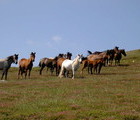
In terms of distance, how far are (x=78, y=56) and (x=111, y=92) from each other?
560 inches

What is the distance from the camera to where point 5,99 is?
1888 cm

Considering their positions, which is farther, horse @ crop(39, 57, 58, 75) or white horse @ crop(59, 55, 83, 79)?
horse @ crop(39, 57, 58, 75)

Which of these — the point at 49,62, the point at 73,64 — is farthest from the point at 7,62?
the point at 49,62

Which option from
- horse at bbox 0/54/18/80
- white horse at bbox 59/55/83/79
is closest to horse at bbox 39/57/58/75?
white horse at bbox 59/55/83/79

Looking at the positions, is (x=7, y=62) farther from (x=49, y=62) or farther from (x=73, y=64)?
(x=49, y=62)

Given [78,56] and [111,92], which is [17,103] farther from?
[78,56]

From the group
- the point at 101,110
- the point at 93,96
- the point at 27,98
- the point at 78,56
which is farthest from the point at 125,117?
the point at 78,56

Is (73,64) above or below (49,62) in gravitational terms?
below

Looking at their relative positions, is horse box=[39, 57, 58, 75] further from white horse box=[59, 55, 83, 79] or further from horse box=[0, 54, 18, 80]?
horse box=[0, 54, 18, 80]

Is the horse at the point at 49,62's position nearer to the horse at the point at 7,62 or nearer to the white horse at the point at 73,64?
the white horse at the point at 73,64

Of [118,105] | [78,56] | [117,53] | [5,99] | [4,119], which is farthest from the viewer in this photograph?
[117,53]

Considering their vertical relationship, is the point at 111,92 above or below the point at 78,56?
below

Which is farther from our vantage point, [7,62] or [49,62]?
[49,62]

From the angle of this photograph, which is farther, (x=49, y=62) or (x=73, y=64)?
(x=49, y=62)
